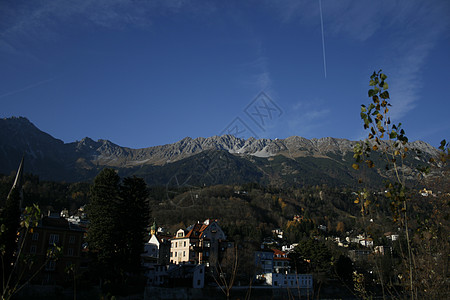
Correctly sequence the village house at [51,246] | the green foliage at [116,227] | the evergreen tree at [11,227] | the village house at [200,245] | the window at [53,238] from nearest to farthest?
the evergreen tree at [11,227]
the green foliage at [116,227]
the village house at [51,246]
the window at [53,238]
the village house at [200,245]

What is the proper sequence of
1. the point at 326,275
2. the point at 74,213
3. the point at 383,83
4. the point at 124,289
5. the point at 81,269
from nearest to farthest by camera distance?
the point at 383,83, the point at 124,289, the point at 81,269, the point at 326,275, the point at 74,213

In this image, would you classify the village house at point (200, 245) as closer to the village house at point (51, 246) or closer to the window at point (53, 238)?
the village house at point (51, 246)

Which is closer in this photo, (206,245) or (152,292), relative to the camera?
(152,292)

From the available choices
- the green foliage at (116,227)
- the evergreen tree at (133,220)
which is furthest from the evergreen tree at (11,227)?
the evergreen tree at (133,220)

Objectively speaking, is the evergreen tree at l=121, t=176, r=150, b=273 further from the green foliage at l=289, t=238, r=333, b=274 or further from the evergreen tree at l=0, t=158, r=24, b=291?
the green foliage at l=289, t=238, r=333, b=274

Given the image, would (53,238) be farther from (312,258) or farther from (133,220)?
(312,258)

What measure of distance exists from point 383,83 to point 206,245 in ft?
195

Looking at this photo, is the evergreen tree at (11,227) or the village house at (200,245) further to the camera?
the village house at (200,245)

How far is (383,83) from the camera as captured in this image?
487 centimetres

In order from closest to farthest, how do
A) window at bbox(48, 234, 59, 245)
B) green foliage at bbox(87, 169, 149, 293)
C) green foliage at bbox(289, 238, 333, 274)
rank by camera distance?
green foliage at bbox(87, 169, 149, 293)
window at bbox(48, 234, 59, 245)
green foliage at bbox(289, 238, 333, 274)

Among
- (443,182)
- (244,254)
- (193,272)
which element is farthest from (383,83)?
(244,254)

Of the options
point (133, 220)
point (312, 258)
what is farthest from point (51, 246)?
point (312, 258)

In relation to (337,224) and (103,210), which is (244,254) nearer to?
(103,210)

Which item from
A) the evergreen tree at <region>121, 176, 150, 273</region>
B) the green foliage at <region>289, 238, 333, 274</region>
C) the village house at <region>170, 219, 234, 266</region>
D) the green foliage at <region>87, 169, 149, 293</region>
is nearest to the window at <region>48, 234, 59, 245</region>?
the green foliage at <region>87, 169, 149, 293</region>
